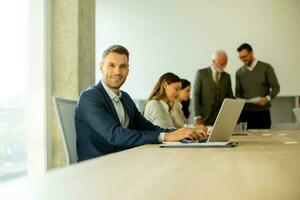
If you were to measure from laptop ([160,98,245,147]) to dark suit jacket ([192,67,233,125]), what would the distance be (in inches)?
119

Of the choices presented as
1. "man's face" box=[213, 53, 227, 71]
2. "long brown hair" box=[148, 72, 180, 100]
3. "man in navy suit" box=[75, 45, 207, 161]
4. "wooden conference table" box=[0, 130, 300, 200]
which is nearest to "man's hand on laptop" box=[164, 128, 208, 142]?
"man in navy suit" box=[75, 45, 207, 161]

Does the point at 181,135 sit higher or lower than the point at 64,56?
lower

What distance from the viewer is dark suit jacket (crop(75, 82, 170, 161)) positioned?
7.77ft

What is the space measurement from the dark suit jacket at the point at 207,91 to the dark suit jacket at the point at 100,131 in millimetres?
3066

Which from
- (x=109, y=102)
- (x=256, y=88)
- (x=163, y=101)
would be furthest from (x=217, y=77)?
(x=109, y=102)

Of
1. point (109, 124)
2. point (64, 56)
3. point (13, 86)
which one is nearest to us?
point (109, 124)

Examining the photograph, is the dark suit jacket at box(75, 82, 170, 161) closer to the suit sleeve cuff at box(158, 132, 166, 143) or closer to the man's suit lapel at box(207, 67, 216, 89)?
the suit sleeve cuff at box(158, 132, 166, 143)

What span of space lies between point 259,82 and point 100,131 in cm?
390

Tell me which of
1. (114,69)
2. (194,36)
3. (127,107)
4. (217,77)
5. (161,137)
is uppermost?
(194,36)

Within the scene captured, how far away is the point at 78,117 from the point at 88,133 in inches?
4.0

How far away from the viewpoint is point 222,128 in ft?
7.69

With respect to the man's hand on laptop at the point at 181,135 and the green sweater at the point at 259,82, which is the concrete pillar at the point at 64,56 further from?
the green sweater at the point at 259,82

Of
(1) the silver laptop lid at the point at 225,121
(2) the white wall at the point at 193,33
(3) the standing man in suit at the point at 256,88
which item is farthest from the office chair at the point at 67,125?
(2) the white wall at the point at 193,33

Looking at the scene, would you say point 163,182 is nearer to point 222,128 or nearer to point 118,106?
point 222,128
